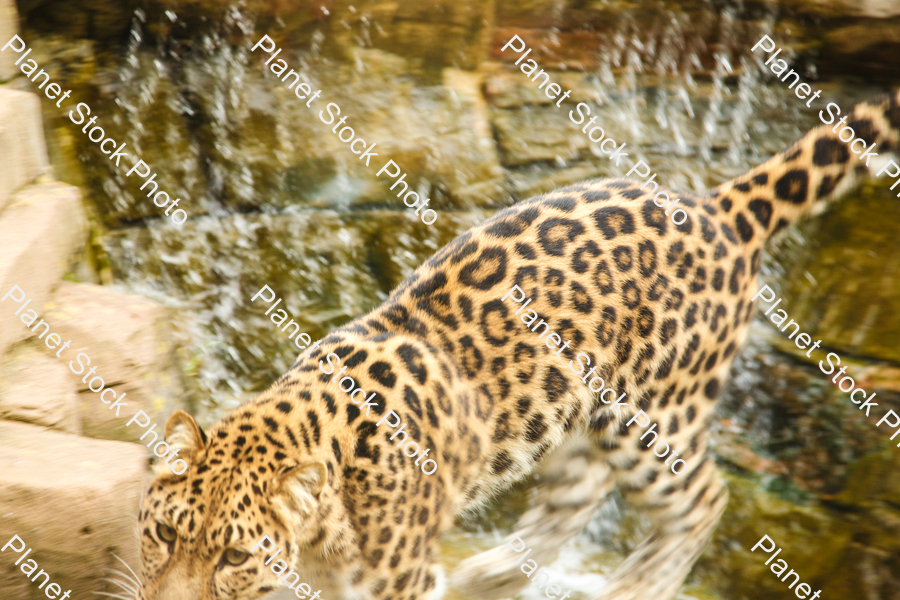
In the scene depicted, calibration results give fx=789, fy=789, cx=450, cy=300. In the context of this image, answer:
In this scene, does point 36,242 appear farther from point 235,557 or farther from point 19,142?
point 235,557

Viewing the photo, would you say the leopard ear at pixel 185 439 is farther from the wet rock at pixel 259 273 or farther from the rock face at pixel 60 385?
the wet rock at pixel 259 273

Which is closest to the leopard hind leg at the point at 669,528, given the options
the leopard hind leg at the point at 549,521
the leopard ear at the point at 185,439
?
the leopard hind leg at the point at 549,521

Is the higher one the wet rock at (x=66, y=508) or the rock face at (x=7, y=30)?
the rock face at (x=7, y=30)

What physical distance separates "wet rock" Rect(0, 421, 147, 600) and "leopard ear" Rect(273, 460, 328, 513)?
997mm

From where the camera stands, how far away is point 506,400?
4.02 meters

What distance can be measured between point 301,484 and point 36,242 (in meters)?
2.62

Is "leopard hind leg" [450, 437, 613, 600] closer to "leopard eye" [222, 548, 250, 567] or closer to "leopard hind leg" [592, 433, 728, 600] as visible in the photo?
"leopard hind leg" [592, 433, 728, 600]

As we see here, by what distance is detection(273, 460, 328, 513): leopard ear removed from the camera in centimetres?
309

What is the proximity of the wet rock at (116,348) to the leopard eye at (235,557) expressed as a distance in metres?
2.01

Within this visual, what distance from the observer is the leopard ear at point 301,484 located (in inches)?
121

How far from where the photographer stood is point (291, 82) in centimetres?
632

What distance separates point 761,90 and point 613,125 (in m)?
1.07

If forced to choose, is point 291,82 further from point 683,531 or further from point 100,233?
point 683,531

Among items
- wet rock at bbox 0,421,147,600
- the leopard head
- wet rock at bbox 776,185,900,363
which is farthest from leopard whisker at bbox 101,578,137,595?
wet rock at bbox 776,185,900,363
